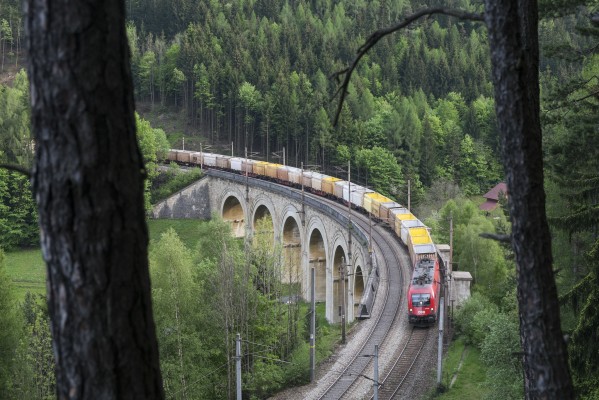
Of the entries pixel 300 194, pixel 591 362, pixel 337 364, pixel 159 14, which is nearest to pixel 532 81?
pixel 591 362

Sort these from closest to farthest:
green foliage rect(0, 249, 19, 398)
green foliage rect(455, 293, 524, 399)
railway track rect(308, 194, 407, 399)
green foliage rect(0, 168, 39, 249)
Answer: green foliage rect(455, 293, 524, 399)
green foliage rect(0, 249, 19, 398)
railway track rect(308, 194, 407, 399)
green foliage rect(0, 168, 39, 249)

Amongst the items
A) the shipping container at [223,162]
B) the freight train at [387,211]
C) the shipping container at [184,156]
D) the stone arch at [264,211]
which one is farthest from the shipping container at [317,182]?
the shipping container at [184,156]

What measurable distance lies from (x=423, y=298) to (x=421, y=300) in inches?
5.1

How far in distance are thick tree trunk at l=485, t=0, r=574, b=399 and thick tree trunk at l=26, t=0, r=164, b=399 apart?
3.26m

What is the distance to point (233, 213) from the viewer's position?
81312mm

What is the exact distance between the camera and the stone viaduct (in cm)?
4905

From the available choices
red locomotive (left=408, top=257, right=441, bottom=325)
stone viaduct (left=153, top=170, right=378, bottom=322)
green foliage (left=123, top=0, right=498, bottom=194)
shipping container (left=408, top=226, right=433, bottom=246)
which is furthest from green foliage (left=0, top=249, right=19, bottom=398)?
green foliage (left=123, top=0, right=498, bottom=194)

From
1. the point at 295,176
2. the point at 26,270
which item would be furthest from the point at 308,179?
the point at 26,270

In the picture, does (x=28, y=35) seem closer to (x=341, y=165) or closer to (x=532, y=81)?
(x=532, y=81)

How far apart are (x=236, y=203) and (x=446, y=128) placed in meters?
33.3

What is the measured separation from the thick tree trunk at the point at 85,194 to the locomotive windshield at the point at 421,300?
3163 cm

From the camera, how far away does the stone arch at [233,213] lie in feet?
259

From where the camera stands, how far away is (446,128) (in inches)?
3915

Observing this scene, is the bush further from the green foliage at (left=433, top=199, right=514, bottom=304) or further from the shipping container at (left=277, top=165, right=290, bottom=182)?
the shipping container at (left=277, top=165, right=290, bottom=182)
